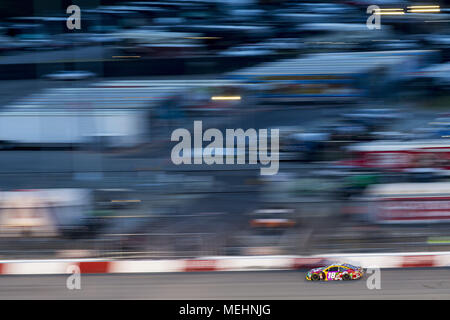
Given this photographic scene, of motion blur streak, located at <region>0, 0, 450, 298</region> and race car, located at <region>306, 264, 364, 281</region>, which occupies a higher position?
motion blur streak, located at <region>0, 0, 450, 298</region>

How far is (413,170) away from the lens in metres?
5.02

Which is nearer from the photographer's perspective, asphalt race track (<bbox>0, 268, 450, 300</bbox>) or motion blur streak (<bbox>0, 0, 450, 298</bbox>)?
asphalt race track (<bbox>0, 268, 450, 300</bbox>)

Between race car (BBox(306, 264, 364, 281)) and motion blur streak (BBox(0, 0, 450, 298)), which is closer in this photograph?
race car (BBox(306, 264, 364, 281))

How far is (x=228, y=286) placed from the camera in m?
4.21

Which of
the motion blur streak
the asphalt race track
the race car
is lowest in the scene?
the asphalt race track

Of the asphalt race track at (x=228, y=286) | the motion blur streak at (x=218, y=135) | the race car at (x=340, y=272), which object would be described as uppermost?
the motion blur streak at (x=218, y=135)

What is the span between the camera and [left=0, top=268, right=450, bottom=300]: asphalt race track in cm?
408

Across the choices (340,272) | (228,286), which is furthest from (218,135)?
(340,272)

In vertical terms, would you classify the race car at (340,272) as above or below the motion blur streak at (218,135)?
below

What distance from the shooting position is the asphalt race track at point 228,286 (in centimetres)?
408

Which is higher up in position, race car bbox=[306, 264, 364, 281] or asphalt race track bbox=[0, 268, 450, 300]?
race car bbox=[306, 264, 364, 281]

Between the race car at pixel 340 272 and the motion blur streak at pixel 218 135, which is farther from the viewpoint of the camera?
the motion blur streak at pixel 218 135

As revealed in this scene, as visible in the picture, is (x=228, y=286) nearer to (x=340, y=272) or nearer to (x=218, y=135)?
(x=340, y=272)
